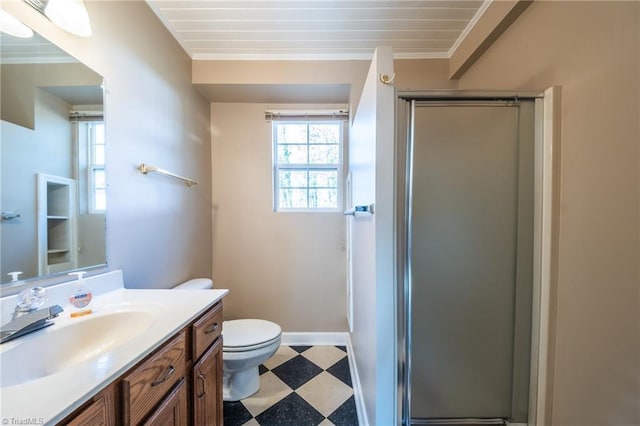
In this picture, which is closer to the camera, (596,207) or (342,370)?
(596,207)

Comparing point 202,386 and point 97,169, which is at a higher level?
point 97,169

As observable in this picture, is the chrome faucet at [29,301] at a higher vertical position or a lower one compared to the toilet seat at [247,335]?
higher

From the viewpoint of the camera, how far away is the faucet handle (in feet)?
2.28

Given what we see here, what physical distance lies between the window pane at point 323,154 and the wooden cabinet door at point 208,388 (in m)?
1.60

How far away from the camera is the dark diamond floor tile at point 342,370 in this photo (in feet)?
5.42

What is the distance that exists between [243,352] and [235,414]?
1.19 feet

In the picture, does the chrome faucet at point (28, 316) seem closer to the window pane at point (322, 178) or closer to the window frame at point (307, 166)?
the window frame at point (307, 166)

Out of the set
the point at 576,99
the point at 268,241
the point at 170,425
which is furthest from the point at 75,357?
the point at 576,99

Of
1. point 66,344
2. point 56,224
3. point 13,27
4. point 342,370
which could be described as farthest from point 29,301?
point 342,370

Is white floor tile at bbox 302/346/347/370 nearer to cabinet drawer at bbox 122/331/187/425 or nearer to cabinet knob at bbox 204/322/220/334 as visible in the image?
cabinet knob at bbox 204/322/220/334

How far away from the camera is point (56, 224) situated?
0.87 m

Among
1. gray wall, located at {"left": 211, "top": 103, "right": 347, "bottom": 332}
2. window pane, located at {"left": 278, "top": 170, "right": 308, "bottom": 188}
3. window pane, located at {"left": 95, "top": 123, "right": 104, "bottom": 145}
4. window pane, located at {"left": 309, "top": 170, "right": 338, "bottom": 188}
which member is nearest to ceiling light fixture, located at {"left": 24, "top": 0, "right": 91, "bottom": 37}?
window pane, located at {"left": 95, "top": 123, "right": 104, "bottom": 145}

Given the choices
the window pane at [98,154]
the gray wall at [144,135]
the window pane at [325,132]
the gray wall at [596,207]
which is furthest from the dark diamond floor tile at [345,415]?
the window pane at [325,132]

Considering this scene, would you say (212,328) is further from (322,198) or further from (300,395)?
(322,198)
